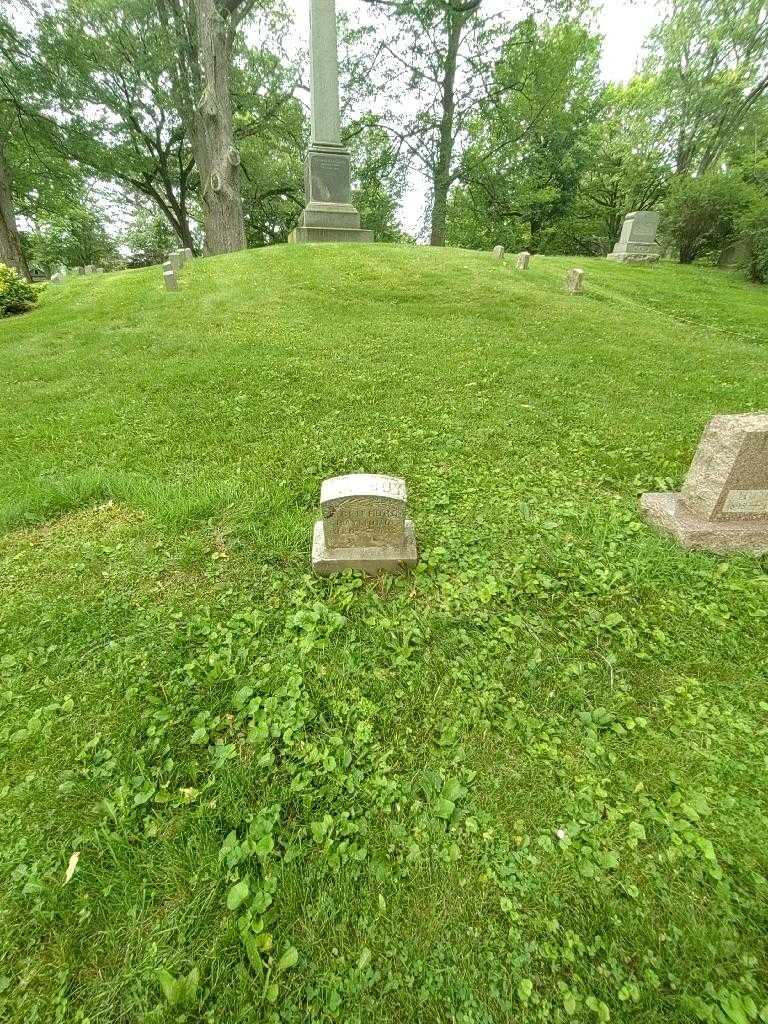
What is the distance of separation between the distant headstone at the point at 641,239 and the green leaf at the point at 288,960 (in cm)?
2385

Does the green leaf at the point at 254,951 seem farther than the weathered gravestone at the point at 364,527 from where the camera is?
No

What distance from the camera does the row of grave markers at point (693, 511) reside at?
3402 mm

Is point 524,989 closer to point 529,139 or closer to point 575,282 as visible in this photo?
point 575,282

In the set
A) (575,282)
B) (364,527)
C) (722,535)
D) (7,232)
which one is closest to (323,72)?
(575,282)

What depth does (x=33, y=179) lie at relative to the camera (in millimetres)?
21328

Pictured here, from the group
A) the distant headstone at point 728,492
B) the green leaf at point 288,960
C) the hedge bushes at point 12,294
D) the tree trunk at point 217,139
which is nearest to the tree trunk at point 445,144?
the tree trunk at point 217,139

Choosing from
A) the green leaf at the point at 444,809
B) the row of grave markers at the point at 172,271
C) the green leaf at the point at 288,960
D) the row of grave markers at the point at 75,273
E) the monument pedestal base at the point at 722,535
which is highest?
the row of grave markers at the point at 172,271

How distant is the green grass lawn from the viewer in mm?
1725

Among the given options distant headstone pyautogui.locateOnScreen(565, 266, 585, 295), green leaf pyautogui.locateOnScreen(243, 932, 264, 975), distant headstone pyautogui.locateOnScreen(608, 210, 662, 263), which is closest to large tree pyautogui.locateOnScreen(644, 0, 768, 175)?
distant headstone pyautogui.locateOnScreen(608, 210, 662, 263)

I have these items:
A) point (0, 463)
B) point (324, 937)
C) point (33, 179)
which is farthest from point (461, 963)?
point (33, 179)

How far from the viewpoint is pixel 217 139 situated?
16.0 metres

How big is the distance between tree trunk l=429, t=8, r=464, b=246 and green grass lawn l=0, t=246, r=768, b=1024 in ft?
83.2

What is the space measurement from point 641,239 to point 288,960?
24.9 metres

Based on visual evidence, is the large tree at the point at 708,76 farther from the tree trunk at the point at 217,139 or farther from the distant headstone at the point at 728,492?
the distant headstone at the point at 728,492
